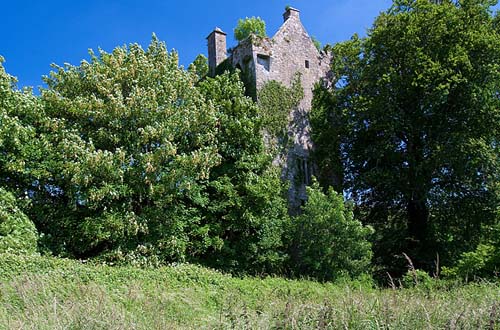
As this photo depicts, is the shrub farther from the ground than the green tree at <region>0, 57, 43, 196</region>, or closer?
closer

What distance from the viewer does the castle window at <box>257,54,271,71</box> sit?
23.3 m

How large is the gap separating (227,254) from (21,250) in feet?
23.8

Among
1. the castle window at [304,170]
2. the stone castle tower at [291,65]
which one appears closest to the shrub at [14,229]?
the stone castle tower at [291,65]

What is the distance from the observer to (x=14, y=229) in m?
14.9

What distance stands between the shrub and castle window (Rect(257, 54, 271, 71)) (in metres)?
12.3

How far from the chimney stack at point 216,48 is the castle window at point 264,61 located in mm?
2903

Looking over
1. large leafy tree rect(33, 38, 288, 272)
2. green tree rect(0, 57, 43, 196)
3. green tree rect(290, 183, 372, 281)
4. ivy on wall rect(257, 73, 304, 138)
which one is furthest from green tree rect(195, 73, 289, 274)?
green tree rect(0, 57, 43, 196)

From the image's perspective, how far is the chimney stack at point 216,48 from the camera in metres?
25.6

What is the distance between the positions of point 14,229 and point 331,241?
1073 cm

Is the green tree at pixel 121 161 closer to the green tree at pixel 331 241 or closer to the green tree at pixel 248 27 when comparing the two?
the green tree at pixel 331 241

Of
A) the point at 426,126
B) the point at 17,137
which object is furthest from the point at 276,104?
the point at 17,137

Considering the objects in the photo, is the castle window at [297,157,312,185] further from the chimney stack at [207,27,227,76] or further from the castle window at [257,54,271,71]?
the chimney stack at [207,27,227,76]

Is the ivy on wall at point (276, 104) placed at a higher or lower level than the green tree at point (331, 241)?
higher

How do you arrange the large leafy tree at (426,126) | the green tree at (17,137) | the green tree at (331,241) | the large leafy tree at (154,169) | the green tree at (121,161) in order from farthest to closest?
1. the large leafy tree at (426,126)
2. the green tree at (331,241)
3. the large leafy tree at (154,169)
4. the green tree at (121,161)
5. the green tree at (17,137)
